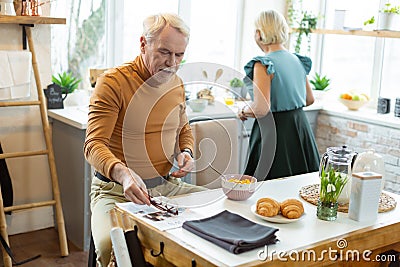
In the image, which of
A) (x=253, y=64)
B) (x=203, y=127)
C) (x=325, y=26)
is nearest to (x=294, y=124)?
(x=253, y=64)

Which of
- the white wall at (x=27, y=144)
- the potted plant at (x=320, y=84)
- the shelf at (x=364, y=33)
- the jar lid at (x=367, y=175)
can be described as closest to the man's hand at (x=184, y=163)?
the jar lid at (x=367, y=175)

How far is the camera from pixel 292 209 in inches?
84.5

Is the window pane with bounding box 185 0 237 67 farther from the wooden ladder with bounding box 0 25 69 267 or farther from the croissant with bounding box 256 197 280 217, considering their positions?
the croissant with bounding box 256 197 280 217

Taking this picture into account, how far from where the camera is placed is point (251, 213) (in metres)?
2.23

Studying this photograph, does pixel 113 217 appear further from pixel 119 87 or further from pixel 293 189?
pixel 293 189

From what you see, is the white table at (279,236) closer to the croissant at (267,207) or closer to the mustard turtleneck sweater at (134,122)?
the croissant at (267,207)

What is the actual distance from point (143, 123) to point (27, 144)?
167 centimetres

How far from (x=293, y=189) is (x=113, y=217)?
78cm

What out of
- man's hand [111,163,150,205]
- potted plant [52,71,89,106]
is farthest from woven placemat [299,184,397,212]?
potted plant [52,71,89,106]

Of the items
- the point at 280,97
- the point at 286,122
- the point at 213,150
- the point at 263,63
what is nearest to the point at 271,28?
the point at 263,63

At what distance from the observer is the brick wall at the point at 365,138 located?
13.9 ft

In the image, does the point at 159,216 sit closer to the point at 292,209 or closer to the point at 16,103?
the point at 292,209

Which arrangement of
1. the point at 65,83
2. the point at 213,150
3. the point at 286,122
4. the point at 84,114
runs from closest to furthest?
the point at 213,150 → the point at 286,122 → the point at 84,114 → the point at 65,83

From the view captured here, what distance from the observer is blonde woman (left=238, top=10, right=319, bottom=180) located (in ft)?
11.5
